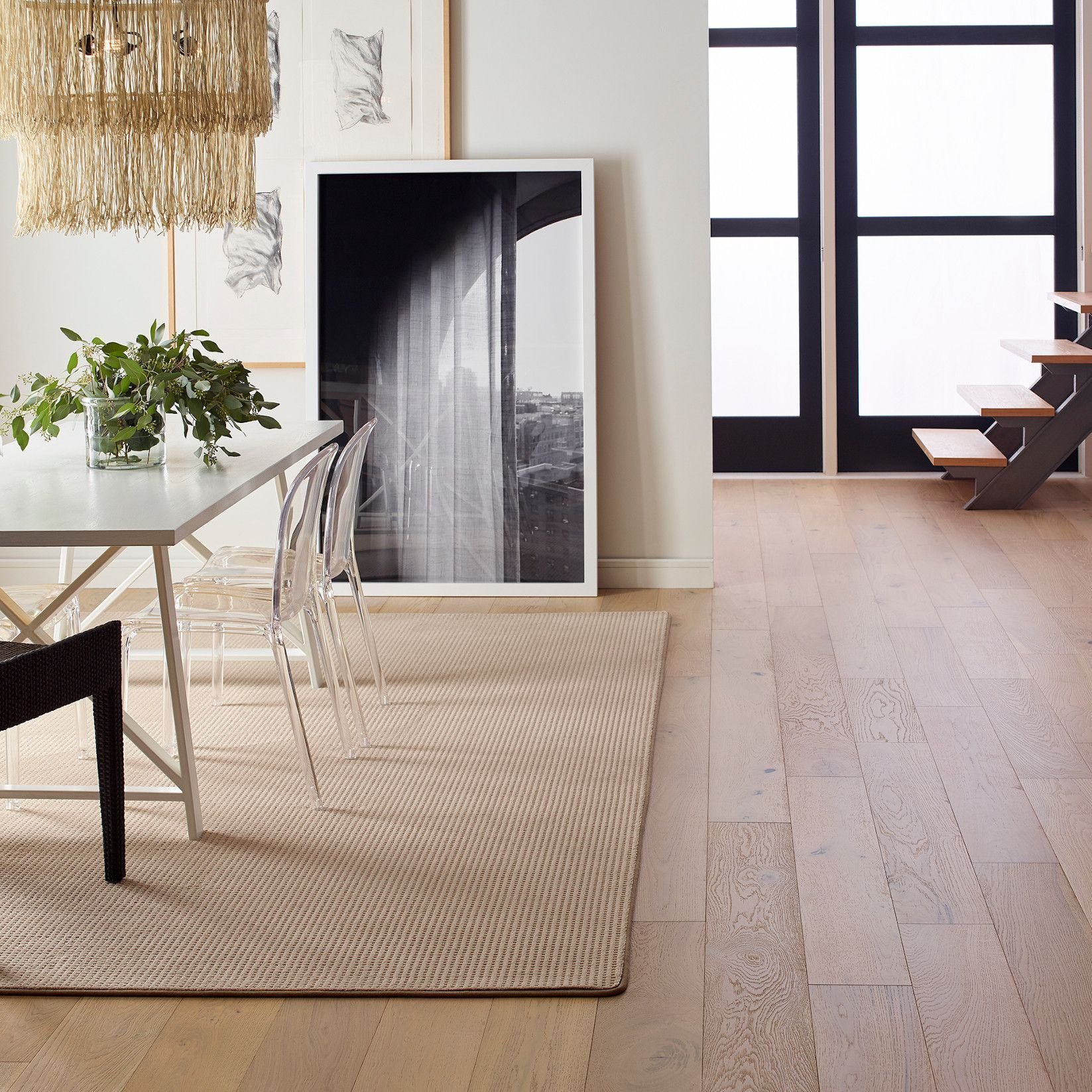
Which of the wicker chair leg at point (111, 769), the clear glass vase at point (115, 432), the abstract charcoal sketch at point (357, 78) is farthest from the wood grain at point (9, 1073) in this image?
the abstract charcoal sketch at point (357, 78)

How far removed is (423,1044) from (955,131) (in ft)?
20.3

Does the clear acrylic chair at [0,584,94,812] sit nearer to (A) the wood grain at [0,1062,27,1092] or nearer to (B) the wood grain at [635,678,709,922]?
(A) the wood grain at [0,1062,27,1092]

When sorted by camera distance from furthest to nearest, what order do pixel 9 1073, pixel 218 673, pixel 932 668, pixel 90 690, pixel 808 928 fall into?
pixel 932 668 → pixel 218 673 → pixel 90 690 → pixel 808 928 → pixel 9 1073

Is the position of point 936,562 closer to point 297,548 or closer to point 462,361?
point 462,361

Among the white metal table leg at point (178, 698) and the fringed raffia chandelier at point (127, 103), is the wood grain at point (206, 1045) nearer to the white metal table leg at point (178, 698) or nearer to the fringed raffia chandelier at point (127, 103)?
the white metal table leg at point (178, 698)

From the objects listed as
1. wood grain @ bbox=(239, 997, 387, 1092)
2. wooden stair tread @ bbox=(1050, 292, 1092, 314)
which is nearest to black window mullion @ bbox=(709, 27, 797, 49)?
wooden stair tread @ bbox=(1050, 292, 1092, 314)

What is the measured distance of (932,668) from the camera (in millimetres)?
3967

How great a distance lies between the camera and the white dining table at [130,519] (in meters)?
2.59

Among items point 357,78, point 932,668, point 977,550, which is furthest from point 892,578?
point 357,78

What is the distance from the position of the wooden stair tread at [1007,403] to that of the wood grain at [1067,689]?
2505mm

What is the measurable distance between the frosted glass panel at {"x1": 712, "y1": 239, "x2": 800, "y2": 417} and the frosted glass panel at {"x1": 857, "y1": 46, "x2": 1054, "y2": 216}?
0.56 m

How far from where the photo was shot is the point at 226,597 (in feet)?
10.8

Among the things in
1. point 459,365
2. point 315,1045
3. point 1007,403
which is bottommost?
point 315,1045

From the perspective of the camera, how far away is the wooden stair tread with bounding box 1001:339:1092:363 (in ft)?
20.5
